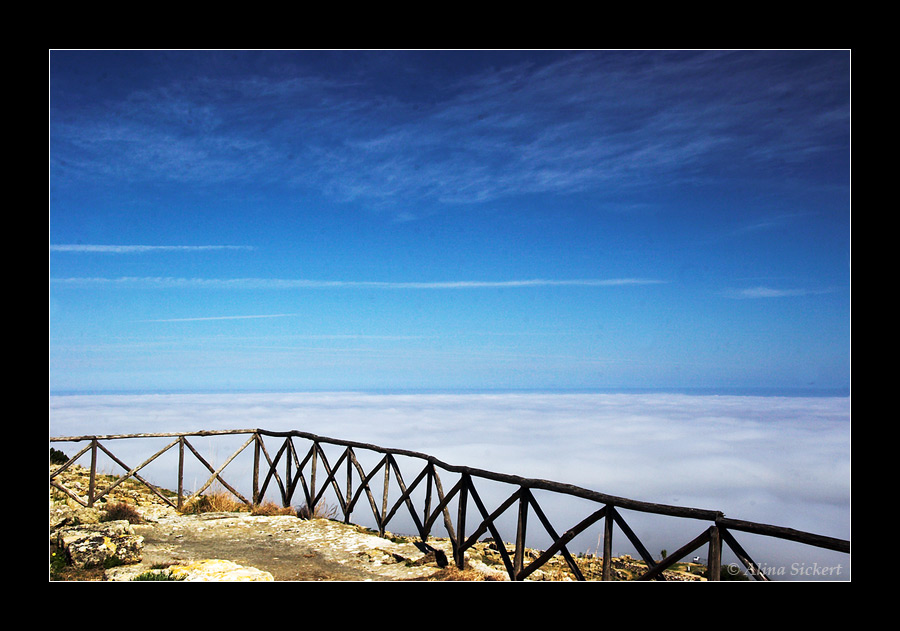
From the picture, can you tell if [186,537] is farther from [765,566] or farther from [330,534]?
[765,566]

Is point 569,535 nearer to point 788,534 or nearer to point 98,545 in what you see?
point 788,534

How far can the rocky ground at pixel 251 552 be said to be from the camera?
8156mm

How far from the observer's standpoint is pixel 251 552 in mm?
9617

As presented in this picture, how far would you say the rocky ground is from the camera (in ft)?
26.8

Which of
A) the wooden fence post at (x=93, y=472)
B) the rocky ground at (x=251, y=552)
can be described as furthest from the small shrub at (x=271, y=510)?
the wooden fence post at (x=93, y=472)

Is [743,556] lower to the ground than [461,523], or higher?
higher

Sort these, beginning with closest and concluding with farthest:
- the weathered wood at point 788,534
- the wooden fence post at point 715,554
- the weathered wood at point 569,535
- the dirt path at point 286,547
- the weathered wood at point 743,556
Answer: the weathered wood at point 788,534 < the weathered wood at point 743,556 < the wooden fence post at point 715,554 < the weathered wood at point 569,535 < the dirt path at point 286,547

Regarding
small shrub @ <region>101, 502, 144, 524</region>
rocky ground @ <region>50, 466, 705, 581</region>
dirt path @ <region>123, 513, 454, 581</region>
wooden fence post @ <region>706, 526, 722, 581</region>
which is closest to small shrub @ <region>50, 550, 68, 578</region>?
rocky ground @ <region>50, 466, 705, 581</region>

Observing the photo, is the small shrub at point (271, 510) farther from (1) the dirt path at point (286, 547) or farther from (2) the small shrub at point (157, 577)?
(2) the small shrub at point (157, 577)

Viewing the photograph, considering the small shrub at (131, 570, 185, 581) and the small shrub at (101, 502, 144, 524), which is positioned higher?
the small shrub at (131, 570, 185, 581)

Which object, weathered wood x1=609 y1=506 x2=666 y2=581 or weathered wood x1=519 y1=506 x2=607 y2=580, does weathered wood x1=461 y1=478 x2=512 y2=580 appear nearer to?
weathered wood x1=519 y1=506 x2=607 y2=580

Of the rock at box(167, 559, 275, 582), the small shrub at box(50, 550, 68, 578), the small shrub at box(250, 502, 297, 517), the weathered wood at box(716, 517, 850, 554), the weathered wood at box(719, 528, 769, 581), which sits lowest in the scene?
the small shrub at box(250, 502, 297, 517)

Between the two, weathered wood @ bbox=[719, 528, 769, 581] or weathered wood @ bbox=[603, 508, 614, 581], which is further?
weathered wood @ bbox=[603, 508, 614, 581]

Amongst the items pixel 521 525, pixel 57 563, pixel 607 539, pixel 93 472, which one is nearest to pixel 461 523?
pixel 521 525
